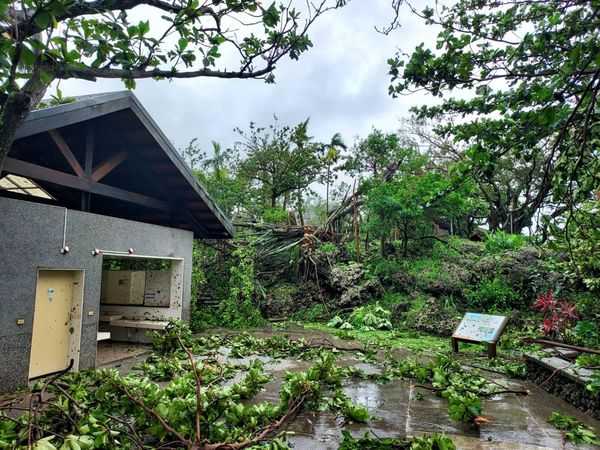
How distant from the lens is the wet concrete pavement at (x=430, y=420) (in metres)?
3.72

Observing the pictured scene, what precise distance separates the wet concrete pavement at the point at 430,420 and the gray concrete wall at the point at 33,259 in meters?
3.37

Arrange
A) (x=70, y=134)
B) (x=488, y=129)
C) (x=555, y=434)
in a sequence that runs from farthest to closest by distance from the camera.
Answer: (x=70, y=134) → (x=555, y=434) → (x=488, y=129)

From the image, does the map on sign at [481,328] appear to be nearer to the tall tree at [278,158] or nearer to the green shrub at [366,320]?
the green shrub at [366,320]

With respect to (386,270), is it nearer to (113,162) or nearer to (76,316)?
(113,162)

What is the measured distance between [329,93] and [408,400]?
23756mm

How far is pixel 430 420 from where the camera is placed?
423cm

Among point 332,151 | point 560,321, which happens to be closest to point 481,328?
point 560,321

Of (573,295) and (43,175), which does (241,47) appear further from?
(573,295)

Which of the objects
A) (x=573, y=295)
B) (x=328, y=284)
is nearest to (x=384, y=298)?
(x=328, y=284)

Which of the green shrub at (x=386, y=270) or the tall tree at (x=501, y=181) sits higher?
the tall tree at (x=501, y=181)

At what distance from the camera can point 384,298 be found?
13.0 m

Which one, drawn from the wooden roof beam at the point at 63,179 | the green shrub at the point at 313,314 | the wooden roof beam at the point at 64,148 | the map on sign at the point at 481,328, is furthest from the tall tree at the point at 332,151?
the wooden roof beam at the point at 64,148

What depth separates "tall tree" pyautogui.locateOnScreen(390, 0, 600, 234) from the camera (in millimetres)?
3285

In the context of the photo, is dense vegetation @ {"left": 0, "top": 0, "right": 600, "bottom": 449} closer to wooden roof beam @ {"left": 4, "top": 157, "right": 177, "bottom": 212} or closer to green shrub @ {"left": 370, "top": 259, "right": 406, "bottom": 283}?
green shrub @ {"left": 370, "top": 259, "right": 406, "bottom": 283}
